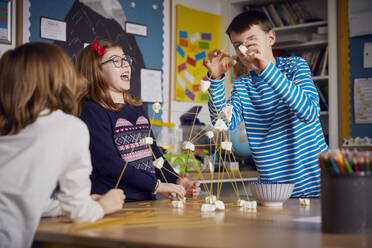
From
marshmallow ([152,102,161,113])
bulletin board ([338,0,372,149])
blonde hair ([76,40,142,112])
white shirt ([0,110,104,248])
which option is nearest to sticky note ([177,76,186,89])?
bulletin board ([338,0,372,149])

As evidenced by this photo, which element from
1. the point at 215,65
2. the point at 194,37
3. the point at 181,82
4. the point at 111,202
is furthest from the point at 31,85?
the point at 194,37

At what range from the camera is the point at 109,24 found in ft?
10.7

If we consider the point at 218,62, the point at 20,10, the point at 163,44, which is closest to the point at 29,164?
the point at 218,62

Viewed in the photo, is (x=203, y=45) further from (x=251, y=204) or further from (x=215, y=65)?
(x=251, y=204)

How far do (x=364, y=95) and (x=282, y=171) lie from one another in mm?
1962

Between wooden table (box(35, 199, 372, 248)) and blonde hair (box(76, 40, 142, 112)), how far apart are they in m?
0.64

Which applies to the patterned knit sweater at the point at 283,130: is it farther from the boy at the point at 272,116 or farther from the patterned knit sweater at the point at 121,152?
the patterned knit sweater at the point at 121,152

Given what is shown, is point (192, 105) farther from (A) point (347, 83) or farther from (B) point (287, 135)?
(B) point (287, 135)

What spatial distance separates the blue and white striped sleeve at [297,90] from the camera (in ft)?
5.32

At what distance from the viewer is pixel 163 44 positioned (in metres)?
3.66

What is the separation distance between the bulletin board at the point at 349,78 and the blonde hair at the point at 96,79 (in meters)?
2.08

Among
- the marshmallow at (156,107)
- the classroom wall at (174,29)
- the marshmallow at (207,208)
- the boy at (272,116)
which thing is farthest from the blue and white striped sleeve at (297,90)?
the classroom wall at (174,29)

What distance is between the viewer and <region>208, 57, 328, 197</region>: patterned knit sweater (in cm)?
188

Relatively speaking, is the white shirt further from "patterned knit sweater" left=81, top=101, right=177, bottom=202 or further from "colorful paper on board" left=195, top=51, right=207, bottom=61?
"colorful paper on board" left=195, top=51, right=207, bottom=61
